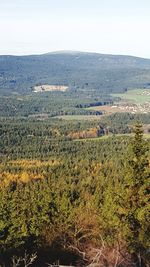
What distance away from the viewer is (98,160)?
164750 millimetres

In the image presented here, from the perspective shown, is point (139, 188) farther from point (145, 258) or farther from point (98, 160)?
point (98, 160)

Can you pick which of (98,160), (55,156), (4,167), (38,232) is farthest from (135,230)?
(55,156)

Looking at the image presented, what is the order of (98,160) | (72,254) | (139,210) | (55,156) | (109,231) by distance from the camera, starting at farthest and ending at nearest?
(55,156) → (98,160) → (72,254) → (109,231) → (139,210)

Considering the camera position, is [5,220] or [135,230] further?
[5,220]

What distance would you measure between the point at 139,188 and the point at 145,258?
523cm

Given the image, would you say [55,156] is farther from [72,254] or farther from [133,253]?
[133,253]

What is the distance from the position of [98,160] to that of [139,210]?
13115 cm

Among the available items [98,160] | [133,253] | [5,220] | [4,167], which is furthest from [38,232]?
[98,160]

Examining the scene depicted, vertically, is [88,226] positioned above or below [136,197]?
below

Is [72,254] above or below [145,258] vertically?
below

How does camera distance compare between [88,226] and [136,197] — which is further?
[88,226]

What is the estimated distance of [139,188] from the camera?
113ft

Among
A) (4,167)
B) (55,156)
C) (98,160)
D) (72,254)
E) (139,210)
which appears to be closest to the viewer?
(139,210)

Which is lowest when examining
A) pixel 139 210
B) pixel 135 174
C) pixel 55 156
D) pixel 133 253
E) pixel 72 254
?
pixel 55 156
